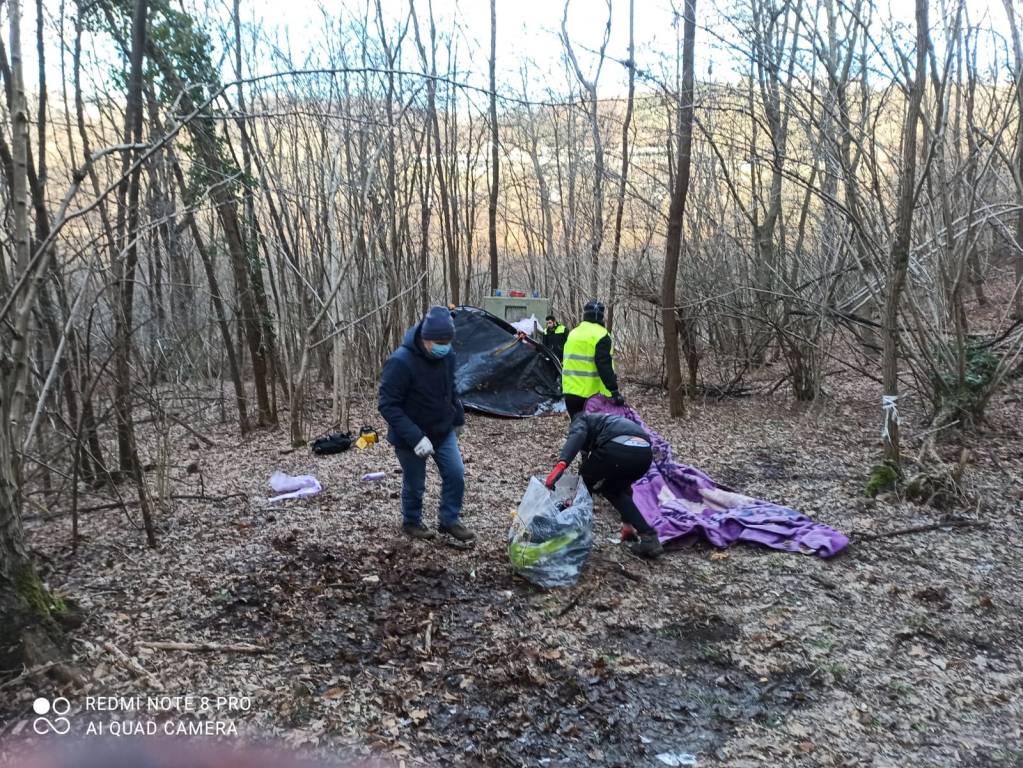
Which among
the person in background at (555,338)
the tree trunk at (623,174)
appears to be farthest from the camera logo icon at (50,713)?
the tree trunk at (623,174)

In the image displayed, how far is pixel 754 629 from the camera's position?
356 centimetres

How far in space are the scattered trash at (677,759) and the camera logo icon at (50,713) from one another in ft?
6.95

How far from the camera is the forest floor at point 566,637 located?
2.63m

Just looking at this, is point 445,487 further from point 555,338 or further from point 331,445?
point 555,338

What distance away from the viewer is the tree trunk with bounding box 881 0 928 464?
493 centimetres

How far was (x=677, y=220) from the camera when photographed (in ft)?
29.2

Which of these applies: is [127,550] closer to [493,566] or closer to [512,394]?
[493,566]

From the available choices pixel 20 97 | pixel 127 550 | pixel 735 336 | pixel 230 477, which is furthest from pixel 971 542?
pixel 735 336

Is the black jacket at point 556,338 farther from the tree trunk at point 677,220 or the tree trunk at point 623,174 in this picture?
the tree trunk at point 677,220

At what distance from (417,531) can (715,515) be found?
6.86 feet

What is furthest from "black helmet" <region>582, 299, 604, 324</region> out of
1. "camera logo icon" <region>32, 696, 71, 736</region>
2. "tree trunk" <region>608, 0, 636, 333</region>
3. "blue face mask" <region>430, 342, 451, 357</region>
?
"tree trunk" <region>608, 0, 636, 333</region>

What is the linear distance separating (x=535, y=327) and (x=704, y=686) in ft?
29.3

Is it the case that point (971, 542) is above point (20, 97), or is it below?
below

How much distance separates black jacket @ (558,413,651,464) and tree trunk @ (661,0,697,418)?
15.6 feet
